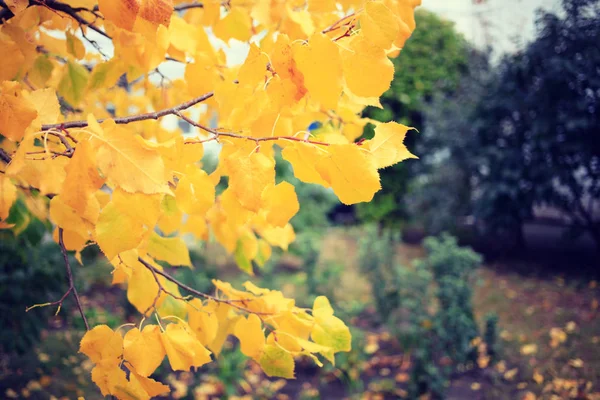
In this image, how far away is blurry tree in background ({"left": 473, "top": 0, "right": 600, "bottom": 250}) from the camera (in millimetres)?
4500

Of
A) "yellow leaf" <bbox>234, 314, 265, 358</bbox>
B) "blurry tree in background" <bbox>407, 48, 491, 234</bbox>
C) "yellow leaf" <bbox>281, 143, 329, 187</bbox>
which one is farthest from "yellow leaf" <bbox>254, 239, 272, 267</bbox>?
"blurry tree in background" <bbox>407, 48, 491, 234</bbox>

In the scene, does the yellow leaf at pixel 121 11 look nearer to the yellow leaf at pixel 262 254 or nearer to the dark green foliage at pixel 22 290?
the yellow leaf at pixel 262 254

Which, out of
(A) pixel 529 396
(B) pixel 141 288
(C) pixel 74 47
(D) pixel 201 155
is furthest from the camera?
(A) pixel 529 396

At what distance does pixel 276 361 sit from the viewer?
912 millimetres

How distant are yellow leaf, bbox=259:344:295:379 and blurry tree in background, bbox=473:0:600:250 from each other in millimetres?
4803

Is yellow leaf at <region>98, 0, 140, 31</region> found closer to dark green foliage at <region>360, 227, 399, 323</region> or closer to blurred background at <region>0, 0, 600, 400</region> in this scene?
blurred background at <region>0, 0, 600, 400</region>

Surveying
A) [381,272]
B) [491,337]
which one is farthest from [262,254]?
[381,272]

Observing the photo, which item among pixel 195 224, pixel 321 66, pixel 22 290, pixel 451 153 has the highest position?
pixel 451 153

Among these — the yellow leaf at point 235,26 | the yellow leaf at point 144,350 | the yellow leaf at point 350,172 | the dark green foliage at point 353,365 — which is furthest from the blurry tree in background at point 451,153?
the yellow leaf at point 144,350

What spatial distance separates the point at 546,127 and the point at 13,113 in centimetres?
528

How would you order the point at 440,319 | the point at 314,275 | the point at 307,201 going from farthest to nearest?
the point at 307,201, the point at 314,275, the point at 440,319

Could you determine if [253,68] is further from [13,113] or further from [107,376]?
[107,376]

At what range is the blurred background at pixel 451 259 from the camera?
274 cm

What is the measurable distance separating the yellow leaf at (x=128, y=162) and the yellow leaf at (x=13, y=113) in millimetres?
183
